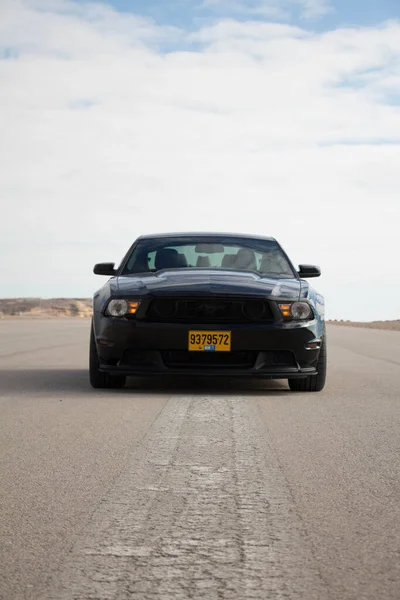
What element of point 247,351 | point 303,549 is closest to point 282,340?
point 247,351

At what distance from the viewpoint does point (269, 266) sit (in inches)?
388

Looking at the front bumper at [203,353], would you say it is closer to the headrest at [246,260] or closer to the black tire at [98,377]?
the black tire at [98,377]

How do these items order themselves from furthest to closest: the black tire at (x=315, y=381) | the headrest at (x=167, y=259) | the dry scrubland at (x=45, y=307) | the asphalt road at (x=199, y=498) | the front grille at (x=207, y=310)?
1. the dry scrubland at (x=45, y=307)
2. the headrest at (x=167, y=259)
3. the black tire at (x=315, y=381)
4. the front grille at (x=207, y=310)
5. the asphalt road at (x=199, y=498)

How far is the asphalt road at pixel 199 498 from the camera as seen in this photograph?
2979mm

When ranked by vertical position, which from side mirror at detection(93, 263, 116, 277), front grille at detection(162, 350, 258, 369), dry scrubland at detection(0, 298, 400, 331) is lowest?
dry scrubland at detection(0, 298, 400, 331)

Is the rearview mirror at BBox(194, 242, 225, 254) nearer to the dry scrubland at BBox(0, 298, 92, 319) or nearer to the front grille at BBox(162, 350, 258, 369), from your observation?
the front grille at BBox(162, 350, 258, 369)

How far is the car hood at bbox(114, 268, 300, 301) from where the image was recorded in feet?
27.2

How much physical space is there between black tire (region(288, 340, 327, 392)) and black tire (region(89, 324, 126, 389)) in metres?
1.62

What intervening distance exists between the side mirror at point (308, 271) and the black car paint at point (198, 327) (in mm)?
1270

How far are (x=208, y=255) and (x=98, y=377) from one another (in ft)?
6.71

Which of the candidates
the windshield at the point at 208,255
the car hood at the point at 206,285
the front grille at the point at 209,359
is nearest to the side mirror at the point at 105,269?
the windshield at the point at 208,255

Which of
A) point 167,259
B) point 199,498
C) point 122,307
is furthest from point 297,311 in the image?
point 199,498

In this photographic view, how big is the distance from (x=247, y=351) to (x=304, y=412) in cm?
115

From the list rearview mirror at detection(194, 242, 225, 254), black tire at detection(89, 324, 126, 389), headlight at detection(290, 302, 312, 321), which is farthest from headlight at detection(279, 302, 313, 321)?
rearview mirror at detection(194, 242, 225, 254)
